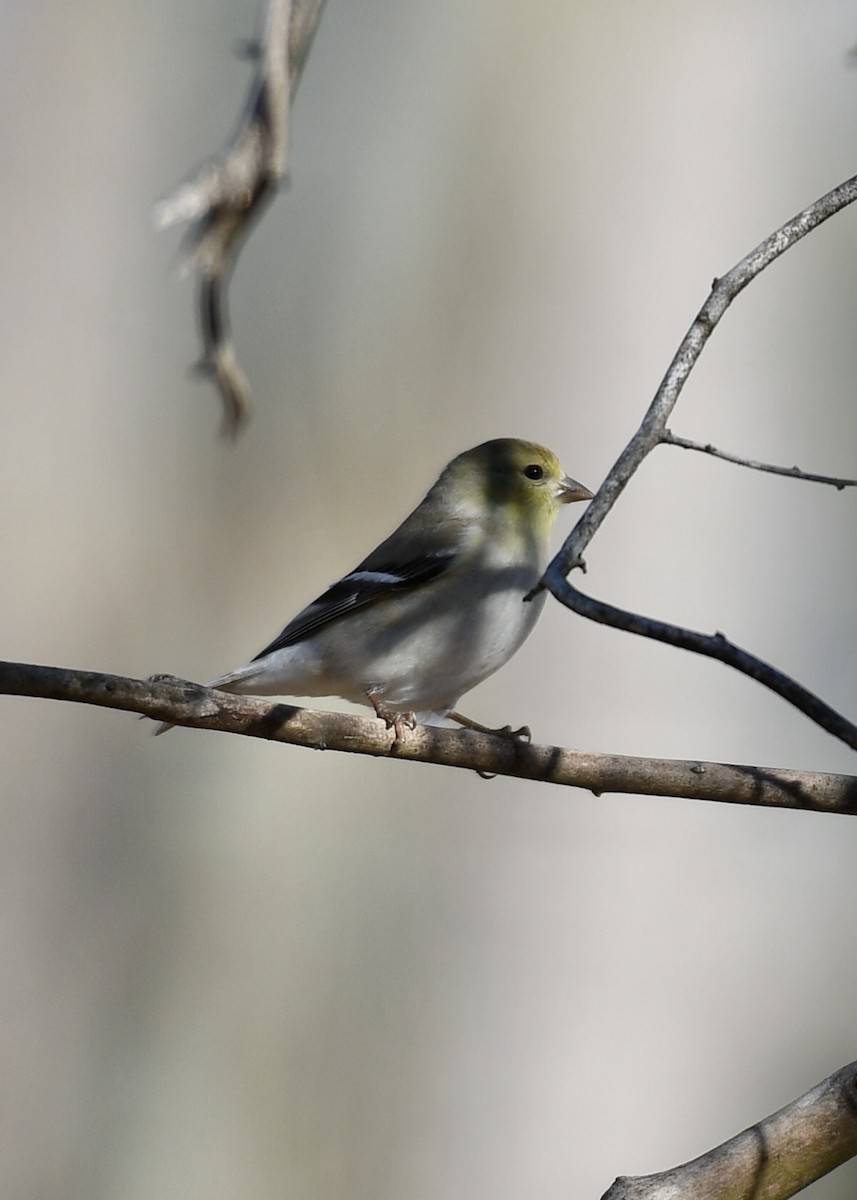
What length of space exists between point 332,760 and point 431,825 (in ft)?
2.18

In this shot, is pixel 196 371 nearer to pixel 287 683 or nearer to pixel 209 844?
pixel 287 683

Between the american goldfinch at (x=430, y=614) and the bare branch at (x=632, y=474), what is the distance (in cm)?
137

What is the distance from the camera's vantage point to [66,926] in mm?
6430

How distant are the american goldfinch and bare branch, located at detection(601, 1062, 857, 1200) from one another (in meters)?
1.65

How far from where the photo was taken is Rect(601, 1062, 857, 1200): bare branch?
1708mm

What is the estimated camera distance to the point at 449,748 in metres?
2.72

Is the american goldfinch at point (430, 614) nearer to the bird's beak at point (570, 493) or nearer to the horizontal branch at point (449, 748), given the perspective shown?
the bird's beak at point (570, 493)

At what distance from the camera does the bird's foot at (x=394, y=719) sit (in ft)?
8.52

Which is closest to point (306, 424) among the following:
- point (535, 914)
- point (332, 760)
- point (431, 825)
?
point (332, 760)

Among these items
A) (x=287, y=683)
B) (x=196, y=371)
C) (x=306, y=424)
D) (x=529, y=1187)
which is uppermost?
(x=306, y=424)

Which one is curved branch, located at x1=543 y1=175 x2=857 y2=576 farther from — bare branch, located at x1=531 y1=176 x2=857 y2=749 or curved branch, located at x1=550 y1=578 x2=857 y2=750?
curved branch, located at x1=550 y1=578 x2=857 y2=750

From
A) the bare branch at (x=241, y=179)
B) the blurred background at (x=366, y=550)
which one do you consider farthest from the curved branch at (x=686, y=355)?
the blurred background at (x=366, y=550)

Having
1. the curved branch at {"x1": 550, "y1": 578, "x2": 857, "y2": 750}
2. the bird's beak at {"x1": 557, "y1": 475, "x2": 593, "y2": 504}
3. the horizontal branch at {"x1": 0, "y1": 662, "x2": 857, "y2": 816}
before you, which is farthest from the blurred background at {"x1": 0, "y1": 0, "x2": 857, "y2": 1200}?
the curved branch at {"x1": 550, "y1": 578, "x2": 857, "y2": 750}

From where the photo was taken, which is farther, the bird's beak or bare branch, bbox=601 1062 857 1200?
the bird's beak
